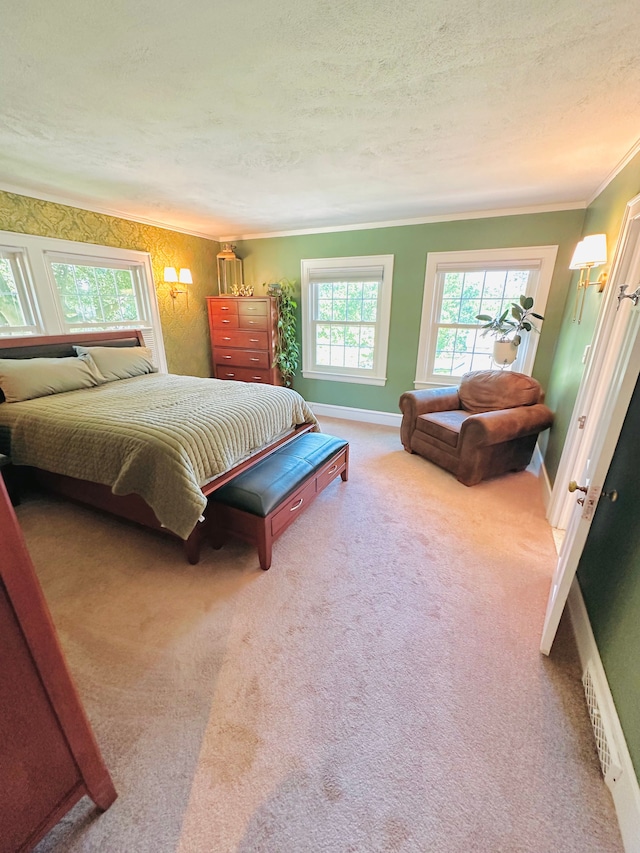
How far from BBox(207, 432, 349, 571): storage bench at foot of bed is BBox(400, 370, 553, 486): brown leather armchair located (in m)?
1.32

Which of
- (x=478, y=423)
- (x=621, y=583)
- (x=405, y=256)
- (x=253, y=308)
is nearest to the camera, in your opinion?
(x=621, y=583)

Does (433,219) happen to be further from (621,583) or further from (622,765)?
(622,765)

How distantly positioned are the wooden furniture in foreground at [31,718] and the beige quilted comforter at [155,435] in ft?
3.07

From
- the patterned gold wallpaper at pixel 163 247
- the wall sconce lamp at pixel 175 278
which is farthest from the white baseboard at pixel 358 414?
the wall sconce lamp at pixel 175 278

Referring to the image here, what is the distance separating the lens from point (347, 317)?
4383 mm

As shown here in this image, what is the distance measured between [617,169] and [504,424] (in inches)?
72.8

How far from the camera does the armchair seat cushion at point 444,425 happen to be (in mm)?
2965

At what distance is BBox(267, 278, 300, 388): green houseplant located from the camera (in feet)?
14.5

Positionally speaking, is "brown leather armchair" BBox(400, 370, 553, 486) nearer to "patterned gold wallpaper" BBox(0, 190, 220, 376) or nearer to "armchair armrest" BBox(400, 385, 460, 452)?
"armchair armrest" BBox(400, 385, 460, 452)

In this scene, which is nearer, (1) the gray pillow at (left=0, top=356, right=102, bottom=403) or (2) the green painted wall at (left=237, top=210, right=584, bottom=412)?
(1) the gray pillow at (left=0, top=356, right=102, bottom=403)

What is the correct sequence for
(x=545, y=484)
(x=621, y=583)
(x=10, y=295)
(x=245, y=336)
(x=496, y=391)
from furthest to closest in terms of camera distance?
(x=245, y=336)
(x=496, y=391)
(x=10, y=295)
(x=545, y=484)
(x=621, y=583)

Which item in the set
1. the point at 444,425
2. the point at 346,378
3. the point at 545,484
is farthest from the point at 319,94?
the point at 346,378

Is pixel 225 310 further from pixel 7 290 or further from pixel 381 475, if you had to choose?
pixel 381 475

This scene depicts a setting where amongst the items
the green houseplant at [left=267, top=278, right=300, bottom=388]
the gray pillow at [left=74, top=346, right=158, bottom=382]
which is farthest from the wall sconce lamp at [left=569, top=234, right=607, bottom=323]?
the gray pillow at [left=74, top=346, right=158, bottom=382]
